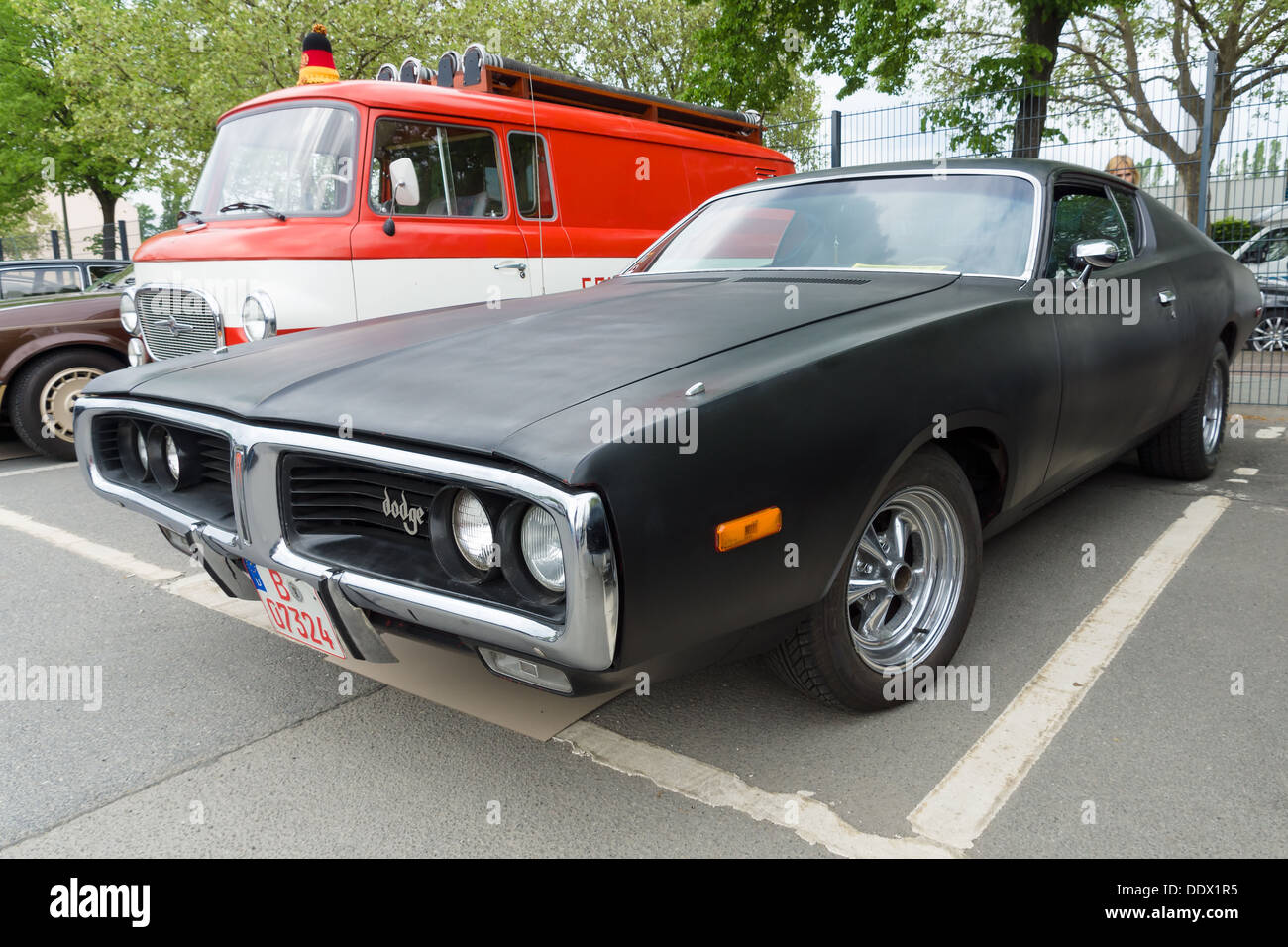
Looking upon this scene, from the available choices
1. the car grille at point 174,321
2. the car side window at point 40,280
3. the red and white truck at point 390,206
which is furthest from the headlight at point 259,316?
the car side window at point 40,280

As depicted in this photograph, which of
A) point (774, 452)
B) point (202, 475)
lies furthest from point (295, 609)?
point (774, 452)

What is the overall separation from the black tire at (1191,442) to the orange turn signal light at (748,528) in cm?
335

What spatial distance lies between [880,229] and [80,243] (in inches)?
1028

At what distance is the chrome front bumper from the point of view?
1644 millimetres

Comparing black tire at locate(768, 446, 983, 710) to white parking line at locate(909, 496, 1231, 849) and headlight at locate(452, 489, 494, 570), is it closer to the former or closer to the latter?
white parking line at locate(909, 496, 1231, 849)

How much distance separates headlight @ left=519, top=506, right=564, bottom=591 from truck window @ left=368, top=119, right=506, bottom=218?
156 inches

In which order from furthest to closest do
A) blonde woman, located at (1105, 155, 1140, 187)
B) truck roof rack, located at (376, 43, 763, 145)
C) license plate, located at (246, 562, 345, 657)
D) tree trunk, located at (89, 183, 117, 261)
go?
tree trunk, located at (89, 183, 117, 261) < blonde woman, located at (1105, 155, 1140, 187) < truck roof rack, located at (376, 43, 763, 145) < license plate, located at (246, 562, 345, 657)

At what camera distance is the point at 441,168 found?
562 centimetres

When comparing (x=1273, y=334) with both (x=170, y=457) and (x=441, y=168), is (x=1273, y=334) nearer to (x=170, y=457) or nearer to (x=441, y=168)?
(x=441, y=168)

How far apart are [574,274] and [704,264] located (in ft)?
9.28

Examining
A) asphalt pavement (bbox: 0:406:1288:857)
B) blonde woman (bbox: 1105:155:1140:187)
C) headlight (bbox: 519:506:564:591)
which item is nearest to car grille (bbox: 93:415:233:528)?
asphalt pavement (bbox: 0:406:1288:857)

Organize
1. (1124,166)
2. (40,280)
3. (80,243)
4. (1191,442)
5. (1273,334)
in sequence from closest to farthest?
1. (1191,442)
2. (1124,166)
3. (40,280)
4. (1273,334)
5. (80,243)

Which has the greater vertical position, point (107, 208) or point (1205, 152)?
point (107, 208)

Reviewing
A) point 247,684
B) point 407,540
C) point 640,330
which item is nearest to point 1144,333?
point 640,330
